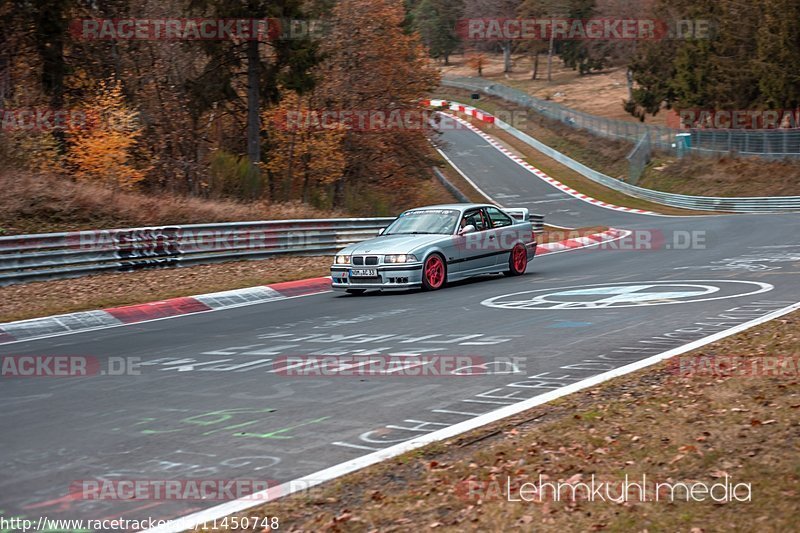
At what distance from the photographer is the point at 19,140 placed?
Answer: 25266 millimetres

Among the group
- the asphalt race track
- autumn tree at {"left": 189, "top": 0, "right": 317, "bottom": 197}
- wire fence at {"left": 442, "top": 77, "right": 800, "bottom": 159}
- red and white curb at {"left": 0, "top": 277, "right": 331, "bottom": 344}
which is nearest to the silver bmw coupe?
the asphalt race track

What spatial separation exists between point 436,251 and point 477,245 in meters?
1.18

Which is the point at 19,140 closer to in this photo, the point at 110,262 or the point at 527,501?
the point at 110,262

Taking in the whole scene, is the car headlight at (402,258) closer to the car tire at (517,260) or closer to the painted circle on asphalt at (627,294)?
the painted circle on asphalt at (627,294)

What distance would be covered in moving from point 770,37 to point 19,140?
4046 centimetres

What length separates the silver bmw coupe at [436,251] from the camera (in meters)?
15.7

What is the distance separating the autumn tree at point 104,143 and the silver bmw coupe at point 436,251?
11.4 metres

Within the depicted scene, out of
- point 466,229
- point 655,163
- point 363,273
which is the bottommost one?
point 363,273

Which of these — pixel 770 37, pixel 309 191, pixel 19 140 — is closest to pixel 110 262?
pixel 19 140

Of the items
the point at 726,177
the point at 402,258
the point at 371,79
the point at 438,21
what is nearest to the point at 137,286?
the point at 402,258

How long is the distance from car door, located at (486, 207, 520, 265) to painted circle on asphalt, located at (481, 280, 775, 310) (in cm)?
210

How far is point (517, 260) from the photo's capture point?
18047mm

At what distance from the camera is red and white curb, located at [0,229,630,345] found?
41.7ft

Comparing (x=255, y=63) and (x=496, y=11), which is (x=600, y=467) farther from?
(x=496, y=11)
